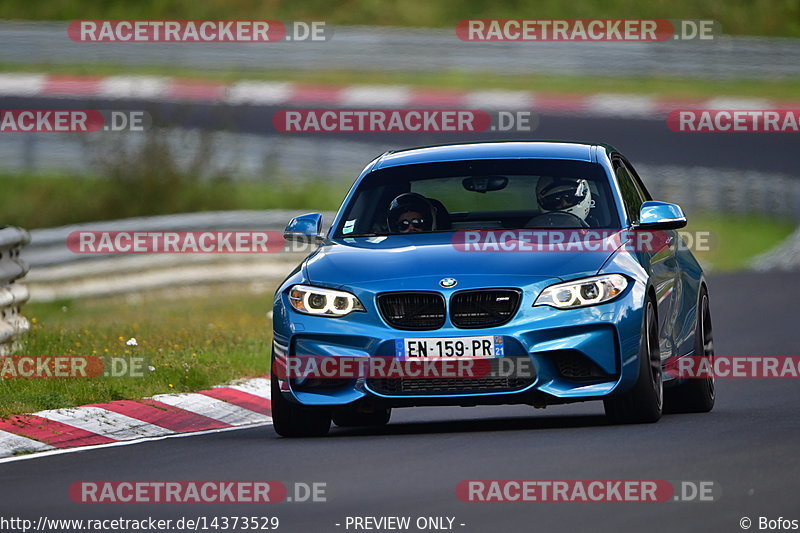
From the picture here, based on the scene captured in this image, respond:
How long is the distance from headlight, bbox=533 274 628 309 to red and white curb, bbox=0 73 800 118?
2265 centimetres

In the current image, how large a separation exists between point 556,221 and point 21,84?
77.7ft

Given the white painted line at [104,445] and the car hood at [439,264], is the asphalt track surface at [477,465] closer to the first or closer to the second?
the white painted line at [104,445]

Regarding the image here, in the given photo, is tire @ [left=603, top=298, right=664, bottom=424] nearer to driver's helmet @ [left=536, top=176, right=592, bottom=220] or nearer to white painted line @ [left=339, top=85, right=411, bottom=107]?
driver's helmet @ [left=536, top=176, right=592, bottom=220]

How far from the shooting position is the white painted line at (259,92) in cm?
3403

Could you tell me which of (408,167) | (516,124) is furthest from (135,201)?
(408,167)

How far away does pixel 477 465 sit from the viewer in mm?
9000

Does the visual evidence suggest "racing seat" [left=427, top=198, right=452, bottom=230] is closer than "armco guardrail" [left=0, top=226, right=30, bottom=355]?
Yes

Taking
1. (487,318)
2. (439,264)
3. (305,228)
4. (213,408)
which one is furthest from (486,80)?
(487,318)

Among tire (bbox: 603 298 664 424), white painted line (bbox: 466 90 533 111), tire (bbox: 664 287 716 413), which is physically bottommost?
white painted line (bbox: 466 90 533 111)

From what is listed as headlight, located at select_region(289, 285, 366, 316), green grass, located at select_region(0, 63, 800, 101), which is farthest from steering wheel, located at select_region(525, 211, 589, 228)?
green grass, located at select_region(0, 63, 800, 101)

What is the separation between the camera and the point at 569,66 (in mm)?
35688

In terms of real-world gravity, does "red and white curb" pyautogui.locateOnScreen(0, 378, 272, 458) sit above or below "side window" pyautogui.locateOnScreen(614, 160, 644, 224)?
below

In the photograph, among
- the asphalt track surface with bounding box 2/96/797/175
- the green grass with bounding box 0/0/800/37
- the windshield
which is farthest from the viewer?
the green grass with bounding box 0/0/800/37

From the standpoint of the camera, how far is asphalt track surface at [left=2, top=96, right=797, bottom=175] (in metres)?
31.0
